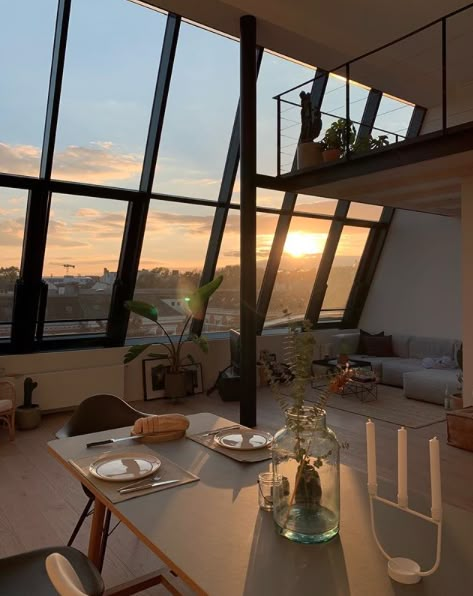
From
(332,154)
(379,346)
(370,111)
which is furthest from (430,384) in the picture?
(370,111)

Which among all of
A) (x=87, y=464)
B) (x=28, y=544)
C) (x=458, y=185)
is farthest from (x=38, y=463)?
(x=458, y=185)

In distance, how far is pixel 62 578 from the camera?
44.7 inches

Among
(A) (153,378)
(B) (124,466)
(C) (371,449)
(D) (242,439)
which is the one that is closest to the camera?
(C) (371,449)

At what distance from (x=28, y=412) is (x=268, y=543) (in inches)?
183

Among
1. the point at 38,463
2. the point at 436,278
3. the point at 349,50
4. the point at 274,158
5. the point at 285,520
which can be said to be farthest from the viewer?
the point at 436,278

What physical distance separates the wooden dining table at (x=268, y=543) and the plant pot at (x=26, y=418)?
386 centimetres

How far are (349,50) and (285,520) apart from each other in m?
6.25

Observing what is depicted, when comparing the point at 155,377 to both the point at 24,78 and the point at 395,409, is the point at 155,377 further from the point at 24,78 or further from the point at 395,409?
the point at 24,78

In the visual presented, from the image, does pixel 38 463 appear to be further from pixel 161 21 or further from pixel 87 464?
pixel 161 21

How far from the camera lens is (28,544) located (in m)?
3.00

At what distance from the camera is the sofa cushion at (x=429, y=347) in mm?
7957

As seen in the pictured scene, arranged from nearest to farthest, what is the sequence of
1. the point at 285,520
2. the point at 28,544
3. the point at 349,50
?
the point at 285,520 → the point at 28,544 → the point at 349,50

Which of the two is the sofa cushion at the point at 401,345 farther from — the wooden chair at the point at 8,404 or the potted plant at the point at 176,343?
the wooden chair at the point at 8,404

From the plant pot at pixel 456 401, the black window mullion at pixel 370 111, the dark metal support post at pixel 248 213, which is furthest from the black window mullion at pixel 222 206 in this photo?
the plant pot at pixel 456 401
